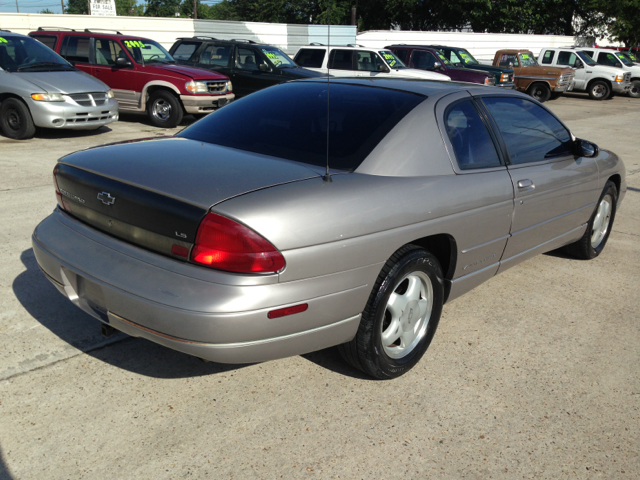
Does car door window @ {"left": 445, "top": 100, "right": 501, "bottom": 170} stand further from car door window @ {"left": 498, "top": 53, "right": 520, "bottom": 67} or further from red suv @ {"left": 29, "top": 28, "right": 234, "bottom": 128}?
car door window @ {"left": 498, "top": 53, "right": 520, "bottom": 67}

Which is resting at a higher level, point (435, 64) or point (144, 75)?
point (435, 64)

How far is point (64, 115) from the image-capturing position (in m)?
9.48

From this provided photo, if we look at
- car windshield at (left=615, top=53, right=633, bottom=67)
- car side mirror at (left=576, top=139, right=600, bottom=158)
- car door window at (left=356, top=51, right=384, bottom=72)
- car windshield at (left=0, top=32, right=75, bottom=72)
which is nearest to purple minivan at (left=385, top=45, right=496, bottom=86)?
car door window at (left=356, top=51, right=384, bottom=72)

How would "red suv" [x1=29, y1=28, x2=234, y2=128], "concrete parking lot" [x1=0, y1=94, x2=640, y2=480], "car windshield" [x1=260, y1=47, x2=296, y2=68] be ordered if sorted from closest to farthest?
"concrete parking lot" [x1=0, y1=94, x2=640, y2=480] → "red suv" [x1=29, y1=28, x2=234, y2=128] → "car windshield" [x1=260, y1=47, x2=296, y2=68]

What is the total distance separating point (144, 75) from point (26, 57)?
2244 millimetres

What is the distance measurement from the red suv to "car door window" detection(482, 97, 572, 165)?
27.0 feet

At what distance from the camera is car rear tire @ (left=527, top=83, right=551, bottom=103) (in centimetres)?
2066

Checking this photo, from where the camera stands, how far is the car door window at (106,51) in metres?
12.1

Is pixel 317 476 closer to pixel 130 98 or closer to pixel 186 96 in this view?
pixel 186 96

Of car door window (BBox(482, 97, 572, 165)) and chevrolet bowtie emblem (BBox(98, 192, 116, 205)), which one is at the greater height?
car door window (BBox(482, 97, 572, 165))

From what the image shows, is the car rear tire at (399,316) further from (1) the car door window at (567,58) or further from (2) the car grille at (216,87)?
(1) the car door window at (567,58)

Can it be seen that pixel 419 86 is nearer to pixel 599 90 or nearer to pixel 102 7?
pixel 599 90

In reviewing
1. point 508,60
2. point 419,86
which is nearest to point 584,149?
point 419,86

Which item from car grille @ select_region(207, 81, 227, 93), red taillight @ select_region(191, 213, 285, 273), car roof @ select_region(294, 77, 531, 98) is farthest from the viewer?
car grille @ select_region(207, 81, 227, 93)
